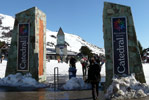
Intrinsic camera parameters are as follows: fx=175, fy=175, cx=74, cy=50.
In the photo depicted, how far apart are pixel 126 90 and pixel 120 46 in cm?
228

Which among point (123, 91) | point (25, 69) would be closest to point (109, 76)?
point (123, 91)

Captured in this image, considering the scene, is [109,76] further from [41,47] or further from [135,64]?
[41,47]

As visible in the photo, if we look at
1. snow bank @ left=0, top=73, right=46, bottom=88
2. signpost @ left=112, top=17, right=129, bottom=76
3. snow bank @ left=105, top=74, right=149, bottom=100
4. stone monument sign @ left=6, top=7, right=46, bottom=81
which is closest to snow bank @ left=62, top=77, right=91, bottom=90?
snow bank @ left=0, top=73, right=46, bottom=88

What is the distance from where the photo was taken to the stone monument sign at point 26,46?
11.7 m

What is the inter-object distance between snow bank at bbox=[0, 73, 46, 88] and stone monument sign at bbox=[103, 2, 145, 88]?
4.58 m

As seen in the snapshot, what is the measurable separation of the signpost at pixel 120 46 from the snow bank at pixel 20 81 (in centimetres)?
473

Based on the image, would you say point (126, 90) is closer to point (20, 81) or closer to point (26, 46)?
point (20, 81)

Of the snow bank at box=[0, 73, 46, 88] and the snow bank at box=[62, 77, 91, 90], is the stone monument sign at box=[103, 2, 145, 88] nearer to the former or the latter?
the snow bank at box=[62, 77, 91, 90]

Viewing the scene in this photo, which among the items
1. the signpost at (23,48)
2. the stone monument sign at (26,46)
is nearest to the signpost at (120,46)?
the stone monument sign at (26,46)

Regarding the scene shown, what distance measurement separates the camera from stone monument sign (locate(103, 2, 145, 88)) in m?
8.50

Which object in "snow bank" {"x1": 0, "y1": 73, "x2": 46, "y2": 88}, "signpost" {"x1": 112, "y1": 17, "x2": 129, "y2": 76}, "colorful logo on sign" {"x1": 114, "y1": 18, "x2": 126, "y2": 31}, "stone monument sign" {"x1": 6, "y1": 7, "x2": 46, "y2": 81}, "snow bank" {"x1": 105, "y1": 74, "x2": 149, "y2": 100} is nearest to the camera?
"snow bank" {"x1": 105, "y1": 74, "x2": 149, "y2": 100}

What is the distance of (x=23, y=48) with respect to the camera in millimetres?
11797

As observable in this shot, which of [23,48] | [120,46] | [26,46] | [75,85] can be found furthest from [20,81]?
[120,46]

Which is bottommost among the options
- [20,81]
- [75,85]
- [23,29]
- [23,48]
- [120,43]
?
[75,85]
